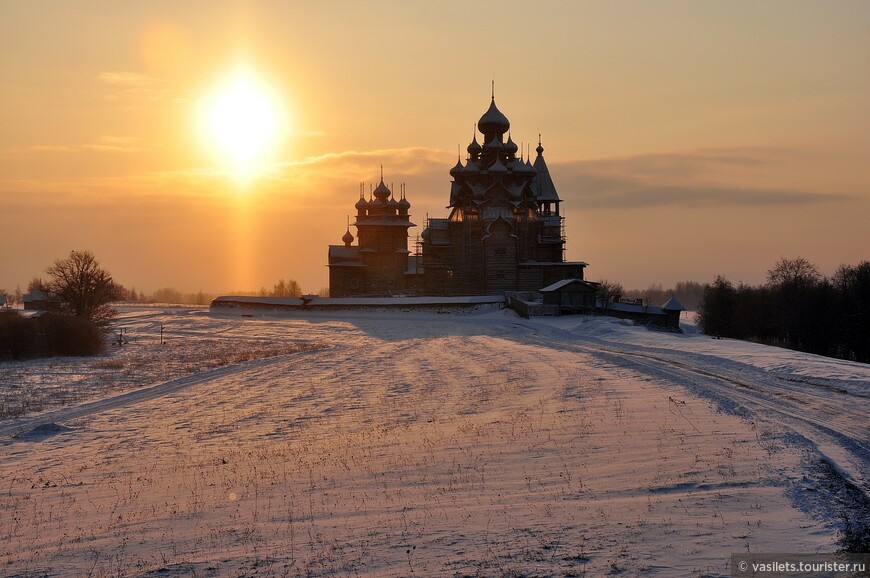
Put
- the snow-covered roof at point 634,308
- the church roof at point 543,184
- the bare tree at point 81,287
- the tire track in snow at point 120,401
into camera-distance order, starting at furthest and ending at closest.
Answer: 1. the church roof at point 543,184
2. the snow-covered roof at point 634,308
3. the bare tree at point 81,287
4. the tire track in snow at point 120,401

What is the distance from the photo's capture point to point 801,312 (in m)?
66.1

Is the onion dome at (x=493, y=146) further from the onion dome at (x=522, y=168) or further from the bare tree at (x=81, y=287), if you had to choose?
the bare tree at (x=81, y=287)

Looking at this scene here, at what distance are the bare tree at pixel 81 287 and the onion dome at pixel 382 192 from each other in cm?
4204

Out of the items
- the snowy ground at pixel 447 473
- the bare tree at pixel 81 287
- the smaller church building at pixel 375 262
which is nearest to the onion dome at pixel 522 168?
the smaller church building at pixel 375 262

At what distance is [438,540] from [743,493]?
4390 mm

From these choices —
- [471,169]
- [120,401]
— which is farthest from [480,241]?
[120,401]

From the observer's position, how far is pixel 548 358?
106 ft

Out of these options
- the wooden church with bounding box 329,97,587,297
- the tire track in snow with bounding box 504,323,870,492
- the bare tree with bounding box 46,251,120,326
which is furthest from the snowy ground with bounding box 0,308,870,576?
the wooden church with bounding box 329,97,587,297

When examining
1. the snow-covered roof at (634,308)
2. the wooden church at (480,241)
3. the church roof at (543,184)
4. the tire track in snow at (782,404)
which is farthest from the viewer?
the church roof at (543,184)

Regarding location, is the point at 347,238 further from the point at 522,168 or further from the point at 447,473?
the point at 447,473

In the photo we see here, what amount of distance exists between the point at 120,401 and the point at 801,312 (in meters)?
58.5

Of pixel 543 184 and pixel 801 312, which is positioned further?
pixel 543 184

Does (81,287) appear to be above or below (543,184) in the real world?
below

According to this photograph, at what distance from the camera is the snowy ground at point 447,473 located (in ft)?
30.9
